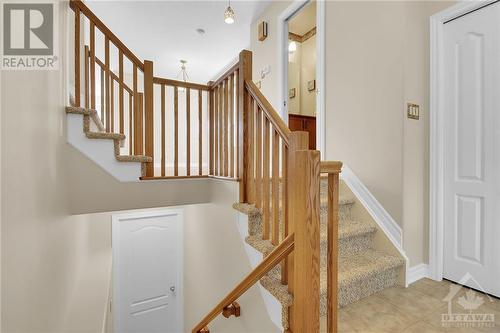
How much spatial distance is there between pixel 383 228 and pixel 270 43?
292cm

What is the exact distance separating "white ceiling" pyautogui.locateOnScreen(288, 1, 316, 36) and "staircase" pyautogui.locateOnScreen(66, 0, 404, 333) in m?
2.67

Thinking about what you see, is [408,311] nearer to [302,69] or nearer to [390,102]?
[390,102]

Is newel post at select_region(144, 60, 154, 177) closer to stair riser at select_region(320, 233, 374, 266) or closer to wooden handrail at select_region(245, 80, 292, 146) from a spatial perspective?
wooden handrail at select_region(245, 80, 292, 146)

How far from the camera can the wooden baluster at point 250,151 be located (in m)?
1.90

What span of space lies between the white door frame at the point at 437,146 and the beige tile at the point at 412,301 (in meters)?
0.37

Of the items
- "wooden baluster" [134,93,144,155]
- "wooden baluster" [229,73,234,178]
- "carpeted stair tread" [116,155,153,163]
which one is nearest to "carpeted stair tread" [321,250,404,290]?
"wooden baluster" [229,73,234,178]

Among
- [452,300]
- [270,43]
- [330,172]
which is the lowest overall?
[452,300]

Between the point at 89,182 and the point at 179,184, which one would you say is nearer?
the point at 89,182

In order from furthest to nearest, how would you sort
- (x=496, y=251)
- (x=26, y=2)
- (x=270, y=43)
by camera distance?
(x=270, y=43) → (x=496, y=251) → (x=26, y=2)

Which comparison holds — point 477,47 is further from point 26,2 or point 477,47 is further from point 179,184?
point 26,2

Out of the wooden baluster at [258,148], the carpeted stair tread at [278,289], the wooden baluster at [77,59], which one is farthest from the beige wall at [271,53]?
the carpeted stair tread at [278,289]

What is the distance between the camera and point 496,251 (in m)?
1.75

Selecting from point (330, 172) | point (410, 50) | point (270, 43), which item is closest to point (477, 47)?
point (410, 50)

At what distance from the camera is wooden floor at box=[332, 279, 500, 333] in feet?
4.67
